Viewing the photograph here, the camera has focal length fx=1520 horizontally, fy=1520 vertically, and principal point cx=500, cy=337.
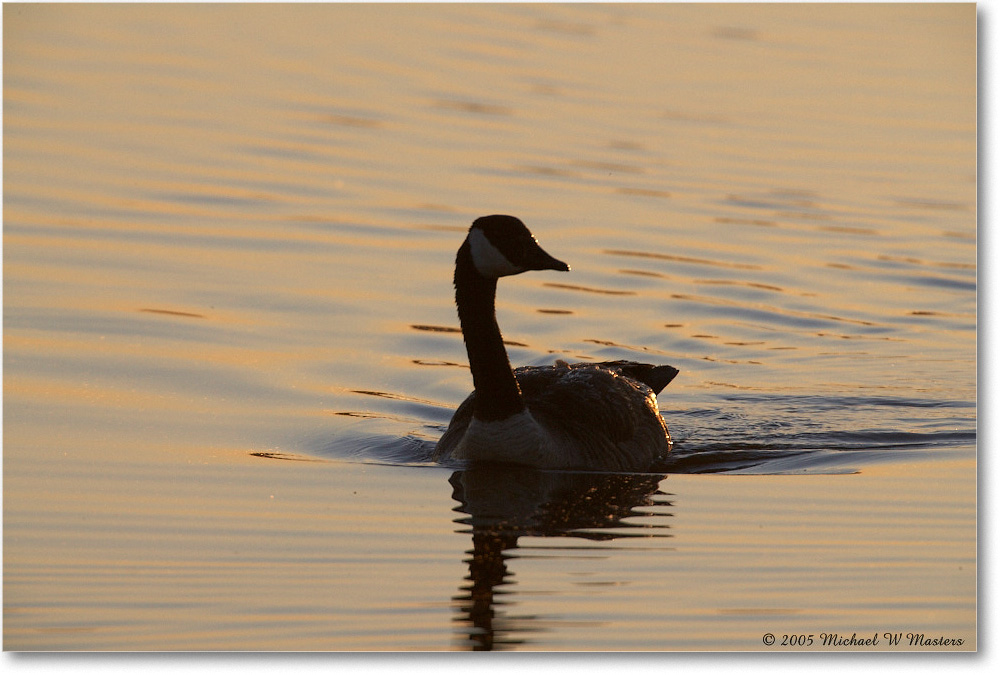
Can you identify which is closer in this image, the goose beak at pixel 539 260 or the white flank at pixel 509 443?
the goose beak at pixel 539 260

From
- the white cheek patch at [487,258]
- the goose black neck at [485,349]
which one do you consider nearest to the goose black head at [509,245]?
the white cheek patch at [487,258]

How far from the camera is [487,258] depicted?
11109 millimetres

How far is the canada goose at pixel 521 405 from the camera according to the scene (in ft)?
36.1

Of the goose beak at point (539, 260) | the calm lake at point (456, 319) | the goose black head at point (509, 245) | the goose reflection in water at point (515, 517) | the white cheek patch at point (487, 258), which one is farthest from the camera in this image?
the white cheek patch at point (487, 258)

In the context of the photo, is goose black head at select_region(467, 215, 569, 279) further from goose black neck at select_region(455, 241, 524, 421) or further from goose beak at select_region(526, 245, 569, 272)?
goose black neck at select_region(455, 241, 524, 421)

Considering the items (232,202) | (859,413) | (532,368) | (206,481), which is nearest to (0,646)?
(206,481)

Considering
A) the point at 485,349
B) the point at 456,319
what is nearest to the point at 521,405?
the point at 485,349

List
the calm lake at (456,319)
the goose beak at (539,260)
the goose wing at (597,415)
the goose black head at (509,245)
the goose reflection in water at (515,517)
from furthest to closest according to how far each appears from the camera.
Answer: the goose wing at (597,415), the goose black head at (509,245), the goose beak at (539,260), the calm lake at (456,319), the goose reflection in water at (515,517)

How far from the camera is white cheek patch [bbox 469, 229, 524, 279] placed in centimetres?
1100

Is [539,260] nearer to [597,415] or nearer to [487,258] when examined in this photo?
[487,258]

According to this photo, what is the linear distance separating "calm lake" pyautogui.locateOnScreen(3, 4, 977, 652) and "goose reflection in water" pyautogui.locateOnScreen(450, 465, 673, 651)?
0.12ft

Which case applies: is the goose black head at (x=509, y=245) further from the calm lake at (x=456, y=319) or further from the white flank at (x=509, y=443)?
the calm lake at (x=456, y=319)

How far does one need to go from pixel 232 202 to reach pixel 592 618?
37.3 ft

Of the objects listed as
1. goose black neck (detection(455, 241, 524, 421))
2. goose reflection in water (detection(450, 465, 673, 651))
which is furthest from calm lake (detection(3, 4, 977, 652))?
goose black neck (detection(455, 241, 524, 421))
